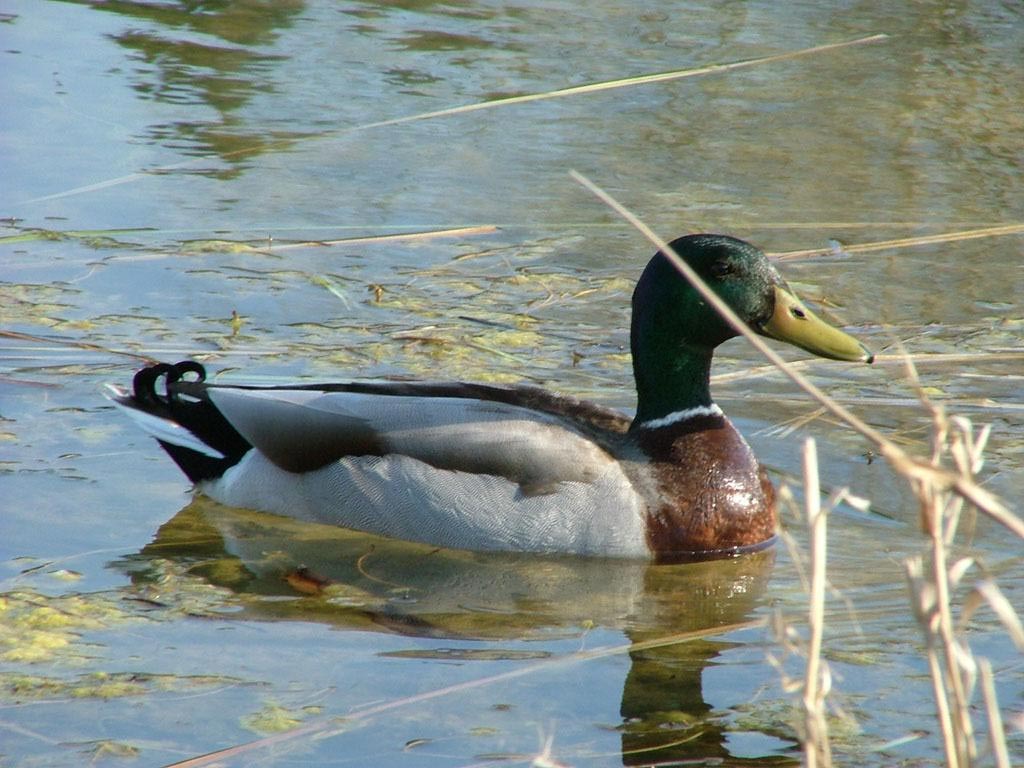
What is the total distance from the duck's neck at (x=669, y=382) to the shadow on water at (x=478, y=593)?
0.58 meters

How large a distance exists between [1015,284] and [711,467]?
2926mm

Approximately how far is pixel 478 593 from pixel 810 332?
1481 millimetres

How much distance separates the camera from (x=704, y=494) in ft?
→ 19.4

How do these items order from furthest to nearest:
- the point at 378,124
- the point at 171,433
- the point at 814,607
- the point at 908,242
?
the point at 378,124
the point at 908,242
the point at 171,433
the point at 814,607

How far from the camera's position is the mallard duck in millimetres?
5730

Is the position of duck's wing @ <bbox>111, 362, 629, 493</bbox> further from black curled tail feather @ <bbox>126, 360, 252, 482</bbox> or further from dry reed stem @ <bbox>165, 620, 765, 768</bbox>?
dry reed stem @ <bbox>165, 620, 765, 768</bbox>

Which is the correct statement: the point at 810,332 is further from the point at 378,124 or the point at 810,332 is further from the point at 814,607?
the point at 378,124

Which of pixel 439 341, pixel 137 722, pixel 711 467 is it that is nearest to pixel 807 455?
pixel 137 722

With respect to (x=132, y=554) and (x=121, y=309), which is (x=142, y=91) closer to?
(x=121, y=309)

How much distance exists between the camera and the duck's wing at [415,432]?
572 cm


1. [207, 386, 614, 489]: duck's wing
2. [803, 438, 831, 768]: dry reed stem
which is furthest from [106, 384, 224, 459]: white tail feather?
[803, 438, 831, 768]: dry reed stem

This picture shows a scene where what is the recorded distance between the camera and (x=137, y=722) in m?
4.28

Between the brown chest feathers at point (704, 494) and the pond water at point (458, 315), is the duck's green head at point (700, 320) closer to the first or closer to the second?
the brown chest feathers at point (704, 494)

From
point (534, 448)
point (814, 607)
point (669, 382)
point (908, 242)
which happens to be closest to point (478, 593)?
point (534, 448)
